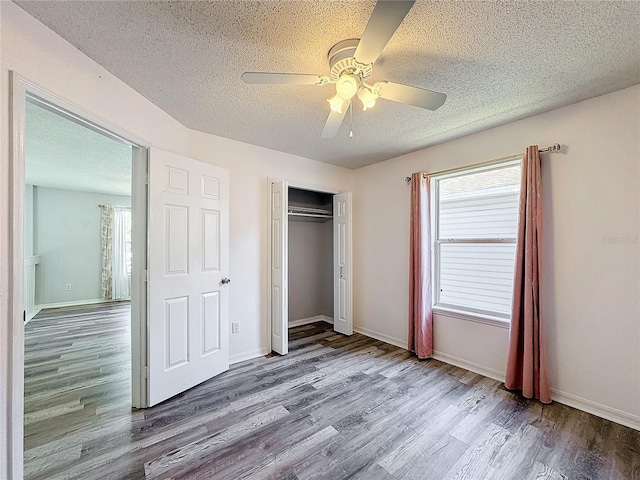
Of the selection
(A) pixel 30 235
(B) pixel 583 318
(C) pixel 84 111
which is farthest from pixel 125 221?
(B) pixel 583 318

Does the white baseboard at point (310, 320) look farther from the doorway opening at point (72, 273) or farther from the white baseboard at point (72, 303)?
the white baseboard at point (72, 303)

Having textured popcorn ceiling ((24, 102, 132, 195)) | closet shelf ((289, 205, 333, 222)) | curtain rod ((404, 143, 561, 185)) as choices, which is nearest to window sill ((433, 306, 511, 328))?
curtain rod ((404, 143, 561, 185))

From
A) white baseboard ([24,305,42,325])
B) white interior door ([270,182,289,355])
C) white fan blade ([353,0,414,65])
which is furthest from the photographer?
white baseboard ([24,305,42,325])

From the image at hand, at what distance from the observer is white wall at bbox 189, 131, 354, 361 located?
Result: 295 cm

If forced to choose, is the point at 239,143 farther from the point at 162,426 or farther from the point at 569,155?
the point at 569,155

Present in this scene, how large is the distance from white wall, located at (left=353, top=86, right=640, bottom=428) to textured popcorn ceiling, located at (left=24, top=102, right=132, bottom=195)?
391cm

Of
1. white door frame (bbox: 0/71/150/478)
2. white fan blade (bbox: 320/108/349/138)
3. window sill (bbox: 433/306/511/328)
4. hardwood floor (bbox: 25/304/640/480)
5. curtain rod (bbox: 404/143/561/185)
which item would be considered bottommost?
hardwood floor (bbox: 25/304/640/480)

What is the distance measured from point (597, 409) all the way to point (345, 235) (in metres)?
2.86

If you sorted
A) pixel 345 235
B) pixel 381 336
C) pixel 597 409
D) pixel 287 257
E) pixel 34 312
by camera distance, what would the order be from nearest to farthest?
pixel 597 409
pixel 287 257
pixel 381 336
pixel 345 235
pixel 34 312

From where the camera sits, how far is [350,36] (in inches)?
56.0

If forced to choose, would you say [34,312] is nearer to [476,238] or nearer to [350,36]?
[350,36]

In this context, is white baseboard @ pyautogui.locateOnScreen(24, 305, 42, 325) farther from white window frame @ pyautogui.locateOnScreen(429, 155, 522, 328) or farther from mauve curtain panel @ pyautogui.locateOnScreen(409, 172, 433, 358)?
white window frame @ pyautogui.locateOnScreen(429, 155, 522, 328)

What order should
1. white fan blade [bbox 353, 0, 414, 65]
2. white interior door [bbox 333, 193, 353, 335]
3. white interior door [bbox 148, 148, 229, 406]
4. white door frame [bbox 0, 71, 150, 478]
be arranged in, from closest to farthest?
white fan blade [bbox 353, 0, 414, 65] → white door frame [bbox 0, 71, 150, 478] → white interior door [bbox 148, 148, 229, 406] → white interior door [bbox 333, 193, 353, 335]

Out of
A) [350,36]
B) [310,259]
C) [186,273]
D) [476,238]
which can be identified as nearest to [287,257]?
[310,259]
